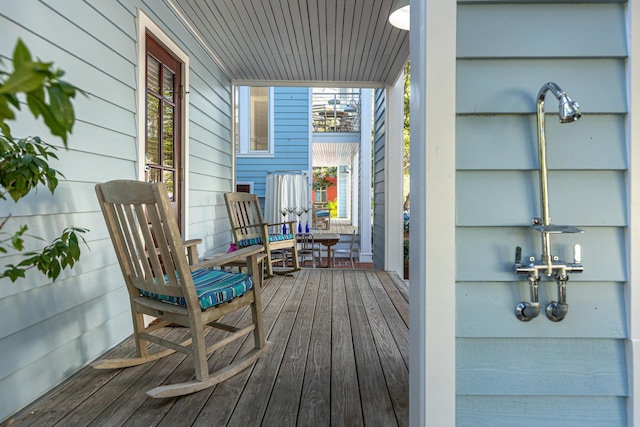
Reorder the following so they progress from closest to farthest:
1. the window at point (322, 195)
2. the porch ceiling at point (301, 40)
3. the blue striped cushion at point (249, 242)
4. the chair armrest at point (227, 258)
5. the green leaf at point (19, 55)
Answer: the green leaf at point (19, 55) < the chair armrest at point (227, 258) < the porch ceiling at point (301, 40) < the blue striped cushion at point (249, 242) < the window at point (322, 195)

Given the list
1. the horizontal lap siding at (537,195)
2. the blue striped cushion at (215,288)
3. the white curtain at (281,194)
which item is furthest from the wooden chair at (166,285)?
the white curtain at (281,194)

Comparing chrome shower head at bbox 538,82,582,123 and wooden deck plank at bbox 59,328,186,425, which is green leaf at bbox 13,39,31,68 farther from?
wooden deck plank at bbox 59,328,186,425

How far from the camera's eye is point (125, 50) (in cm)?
233

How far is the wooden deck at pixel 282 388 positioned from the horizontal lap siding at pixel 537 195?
2.09 ft

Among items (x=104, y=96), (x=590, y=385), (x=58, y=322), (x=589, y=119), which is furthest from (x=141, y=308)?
(x=589, y=119)

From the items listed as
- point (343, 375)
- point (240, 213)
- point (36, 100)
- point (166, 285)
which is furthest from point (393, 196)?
point (36, 100)

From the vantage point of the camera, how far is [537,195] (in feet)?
3.48

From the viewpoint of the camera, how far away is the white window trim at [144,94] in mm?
2498

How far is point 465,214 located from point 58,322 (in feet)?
6.11

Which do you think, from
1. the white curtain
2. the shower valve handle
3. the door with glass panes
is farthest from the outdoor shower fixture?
the white curtain

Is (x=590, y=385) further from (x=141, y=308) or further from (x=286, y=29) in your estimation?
(x=286, y=29)

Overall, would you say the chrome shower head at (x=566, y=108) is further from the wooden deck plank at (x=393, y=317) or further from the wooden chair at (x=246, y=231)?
the wooden chair at (x=246, y=231)

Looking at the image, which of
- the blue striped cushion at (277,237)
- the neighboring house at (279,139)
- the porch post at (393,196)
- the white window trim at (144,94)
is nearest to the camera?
the white window trim at (144,94)

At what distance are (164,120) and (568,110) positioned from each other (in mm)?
2768
